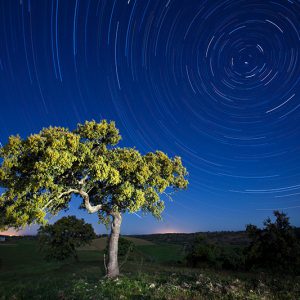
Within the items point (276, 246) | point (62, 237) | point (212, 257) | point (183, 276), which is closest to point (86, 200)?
→ point (183, 276)

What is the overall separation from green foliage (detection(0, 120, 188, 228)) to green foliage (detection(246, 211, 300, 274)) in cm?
2430

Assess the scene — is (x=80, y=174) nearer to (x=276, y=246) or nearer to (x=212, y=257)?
(x=276, y=246)

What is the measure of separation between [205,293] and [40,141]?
1679 cm

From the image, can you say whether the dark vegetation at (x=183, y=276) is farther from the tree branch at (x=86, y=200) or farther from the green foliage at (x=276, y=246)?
the tree branch at (x=86, y=200)

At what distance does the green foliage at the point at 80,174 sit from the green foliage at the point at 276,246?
79.7ft

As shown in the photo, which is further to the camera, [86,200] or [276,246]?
[276,246]

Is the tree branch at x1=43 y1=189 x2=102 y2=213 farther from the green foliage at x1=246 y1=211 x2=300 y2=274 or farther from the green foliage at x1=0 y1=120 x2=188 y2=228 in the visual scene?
the green foliage at x1=246 y1=211 x2=300 y2=274

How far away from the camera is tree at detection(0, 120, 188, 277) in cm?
2359

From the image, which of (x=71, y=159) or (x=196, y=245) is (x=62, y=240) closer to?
(x=196, y=245)

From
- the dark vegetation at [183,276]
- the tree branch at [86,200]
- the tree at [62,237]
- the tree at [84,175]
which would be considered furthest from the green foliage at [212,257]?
the tree branch at [86,200]

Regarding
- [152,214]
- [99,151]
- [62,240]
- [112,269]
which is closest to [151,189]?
[152,214]

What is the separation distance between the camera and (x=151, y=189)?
2858cm

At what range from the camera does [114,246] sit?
28203mm

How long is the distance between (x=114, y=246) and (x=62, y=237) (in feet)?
129
